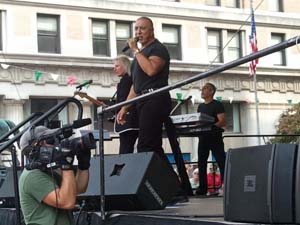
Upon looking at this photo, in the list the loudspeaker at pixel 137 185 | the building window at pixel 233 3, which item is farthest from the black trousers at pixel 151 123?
the building window at pixel 233 3

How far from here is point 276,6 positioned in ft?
95.0

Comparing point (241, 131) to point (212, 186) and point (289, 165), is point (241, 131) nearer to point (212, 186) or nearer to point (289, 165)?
point (212, 186)

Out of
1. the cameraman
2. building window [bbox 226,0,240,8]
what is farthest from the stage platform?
building window [bbox 226,0,240,8]

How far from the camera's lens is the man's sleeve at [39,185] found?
146 inches

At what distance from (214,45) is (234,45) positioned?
967 mm

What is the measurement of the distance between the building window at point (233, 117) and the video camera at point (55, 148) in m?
23.3

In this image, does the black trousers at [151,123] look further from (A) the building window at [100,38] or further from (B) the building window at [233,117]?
(B) the building window at [233,117]

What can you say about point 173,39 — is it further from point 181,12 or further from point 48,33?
point 48,33

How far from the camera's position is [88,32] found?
23922 mm

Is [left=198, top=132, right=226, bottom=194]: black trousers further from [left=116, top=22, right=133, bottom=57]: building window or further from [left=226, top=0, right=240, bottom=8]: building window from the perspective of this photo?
[left=226, top=0, right=240, bottom=8]: building window

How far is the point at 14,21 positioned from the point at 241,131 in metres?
10.8

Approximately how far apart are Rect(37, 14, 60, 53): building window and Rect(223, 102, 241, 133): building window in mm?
8041


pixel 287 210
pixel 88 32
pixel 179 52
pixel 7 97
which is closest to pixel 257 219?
pixel 287 210

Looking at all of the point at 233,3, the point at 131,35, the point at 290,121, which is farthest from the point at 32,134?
the point at 233,3
